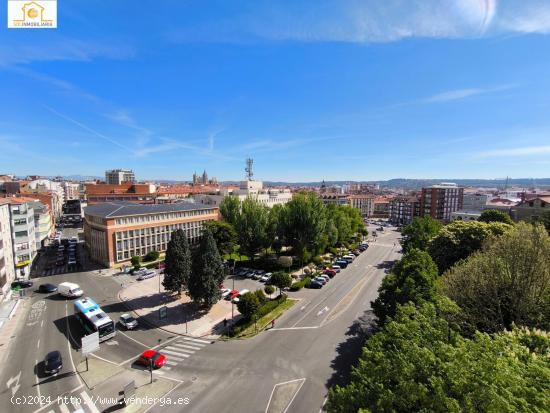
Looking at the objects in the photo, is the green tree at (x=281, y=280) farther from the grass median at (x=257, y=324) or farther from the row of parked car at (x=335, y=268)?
the row of parked car at (x=335, y=268)

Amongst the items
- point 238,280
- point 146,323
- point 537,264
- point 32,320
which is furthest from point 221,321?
point 537,264

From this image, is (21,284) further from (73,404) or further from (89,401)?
(89,401)

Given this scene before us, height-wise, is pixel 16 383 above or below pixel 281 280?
below

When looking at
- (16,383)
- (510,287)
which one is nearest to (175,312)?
(16,383)

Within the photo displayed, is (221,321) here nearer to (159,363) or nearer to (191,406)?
(159,363)

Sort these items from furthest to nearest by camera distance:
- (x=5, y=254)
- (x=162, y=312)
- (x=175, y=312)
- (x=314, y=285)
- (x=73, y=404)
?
(x=314, y=285) → (x=5, y=254) → (x=175, y=312) → (x=162, y=312) → (x=73, y=404)

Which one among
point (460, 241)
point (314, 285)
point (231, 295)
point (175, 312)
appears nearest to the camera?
point (175, 312)
